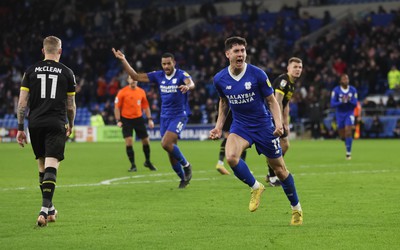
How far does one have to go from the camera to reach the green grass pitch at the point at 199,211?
29.3 ft

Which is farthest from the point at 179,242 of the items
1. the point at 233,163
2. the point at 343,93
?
the point at 343,93

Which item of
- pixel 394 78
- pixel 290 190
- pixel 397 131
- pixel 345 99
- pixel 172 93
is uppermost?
pixel 394 78

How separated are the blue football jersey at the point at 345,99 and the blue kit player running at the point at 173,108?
9.54 metres

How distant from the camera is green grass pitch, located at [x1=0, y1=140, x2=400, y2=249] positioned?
894cm

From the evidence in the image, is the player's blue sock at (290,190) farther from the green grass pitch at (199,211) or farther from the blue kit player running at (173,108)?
the blue kit player running at (173,108)

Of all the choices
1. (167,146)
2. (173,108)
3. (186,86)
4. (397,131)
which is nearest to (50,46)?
(186,86)

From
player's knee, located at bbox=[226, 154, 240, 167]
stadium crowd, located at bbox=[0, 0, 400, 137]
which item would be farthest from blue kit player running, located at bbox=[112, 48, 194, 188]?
stadium crowd, located at bbox=[0, 0, 400, 137]

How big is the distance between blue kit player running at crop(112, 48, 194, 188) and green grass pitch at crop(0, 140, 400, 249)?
1.46 feet

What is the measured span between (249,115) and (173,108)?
5.78 metres

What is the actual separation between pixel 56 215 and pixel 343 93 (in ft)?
51.4

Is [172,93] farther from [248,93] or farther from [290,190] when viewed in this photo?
[290,190]

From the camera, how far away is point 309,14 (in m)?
49.7

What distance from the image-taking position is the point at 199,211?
38.6 feet

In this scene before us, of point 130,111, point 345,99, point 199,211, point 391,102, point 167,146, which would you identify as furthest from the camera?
point 391,102
